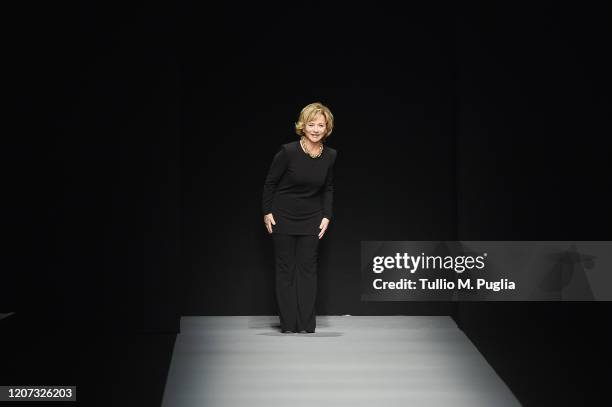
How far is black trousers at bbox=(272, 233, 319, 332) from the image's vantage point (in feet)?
21.5

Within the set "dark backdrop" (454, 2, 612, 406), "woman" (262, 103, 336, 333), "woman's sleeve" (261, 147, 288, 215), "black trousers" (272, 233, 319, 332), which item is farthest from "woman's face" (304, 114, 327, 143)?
"dark backdrop" (454, 2, 612, 406)

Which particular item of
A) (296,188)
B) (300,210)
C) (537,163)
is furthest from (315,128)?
(537,163)

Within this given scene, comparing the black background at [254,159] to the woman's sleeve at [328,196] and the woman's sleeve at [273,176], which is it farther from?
the woman's sleeve at [328,196]

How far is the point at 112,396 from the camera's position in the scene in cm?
475

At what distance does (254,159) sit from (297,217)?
88 centimetres

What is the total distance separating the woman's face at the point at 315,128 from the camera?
6465 mm

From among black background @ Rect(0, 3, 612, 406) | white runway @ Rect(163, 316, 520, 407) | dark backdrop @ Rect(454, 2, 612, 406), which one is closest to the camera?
dark backdrop @ Rect(454, 2, 612, 406)

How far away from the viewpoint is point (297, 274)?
659cm

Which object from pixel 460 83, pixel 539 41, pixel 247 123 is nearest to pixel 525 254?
pixel 539 41

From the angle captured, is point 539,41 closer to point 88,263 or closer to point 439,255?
point 439,255

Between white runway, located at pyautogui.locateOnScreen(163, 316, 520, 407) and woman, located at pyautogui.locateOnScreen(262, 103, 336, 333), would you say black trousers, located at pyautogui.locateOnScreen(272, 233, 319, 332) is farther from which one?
white runway, located at pyautogui.locateOnScreen(163, 316, 520, 407)

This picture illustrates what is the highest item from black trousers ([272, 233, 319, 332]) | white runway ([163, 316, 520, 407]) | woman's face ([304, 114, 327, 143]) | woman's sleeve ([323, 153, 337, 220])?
woman's face ([304, 114, 327, 143])

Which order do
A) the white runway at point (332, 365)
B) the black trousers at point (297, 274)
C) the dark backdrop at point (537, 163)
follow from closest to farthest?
the dark backdrop at point (537, 163)
the white runway at point (332, 365)
the black trousers at point (297, 274)

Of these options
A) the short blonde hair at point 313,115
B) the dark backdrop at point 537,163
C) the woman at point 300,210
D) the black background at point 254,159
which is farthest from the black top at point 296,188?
the dark backdrop at point 537,163
